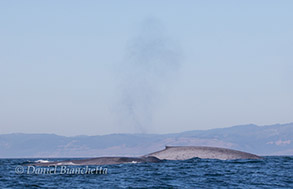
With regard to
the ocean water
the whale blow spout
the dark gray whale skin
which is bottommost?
the ocean water

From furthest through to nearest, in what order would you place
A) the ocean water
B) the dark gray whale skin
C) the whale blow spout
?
the whale blow spout < the dark gray whale skin < the ocean water

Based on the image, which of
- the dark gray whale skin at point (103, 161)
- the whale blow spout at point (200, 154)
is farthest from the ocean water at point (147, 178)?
the whale blow spout at point (200, 154)

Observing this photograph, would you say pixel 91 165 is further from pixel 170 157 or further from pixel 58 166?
pixel 170 157

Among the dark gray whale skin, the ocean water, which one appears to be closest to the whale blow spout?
the dark gray whale skin

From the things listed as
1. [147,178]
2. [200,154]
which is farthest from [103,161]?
[147,178]

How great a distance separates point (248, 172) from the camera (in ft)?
109

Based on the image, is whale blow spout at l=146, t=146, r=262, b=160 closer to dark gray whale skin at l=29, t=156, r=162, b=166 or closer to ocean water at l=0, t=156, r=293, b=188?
dark gray whale skin at l=29, t=156, r=162, b=166

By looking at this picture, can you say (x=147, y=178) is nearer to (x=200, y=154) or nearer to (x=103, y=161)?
(x=103, y=161)

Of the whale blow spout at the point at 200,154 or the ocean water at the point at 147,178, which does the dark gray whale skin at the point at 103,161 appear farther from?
the whale blow spout at the point at 200,154

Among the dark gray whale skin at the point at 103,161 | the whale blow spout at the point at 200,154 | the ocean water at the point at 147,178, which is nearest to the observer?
the ocean water at the point at 147,178

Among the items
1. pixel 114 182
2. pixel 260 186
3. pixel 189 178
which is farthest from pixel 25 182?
pixel 260 186

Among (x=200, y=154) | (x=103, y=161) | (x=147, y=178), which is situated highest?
(x=200, y=154)

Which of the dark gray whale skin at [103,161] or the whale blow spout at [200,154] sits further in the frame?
the whale blow spout at [200,154]

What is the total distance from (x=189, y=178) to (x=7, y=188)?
9839 millimetres
